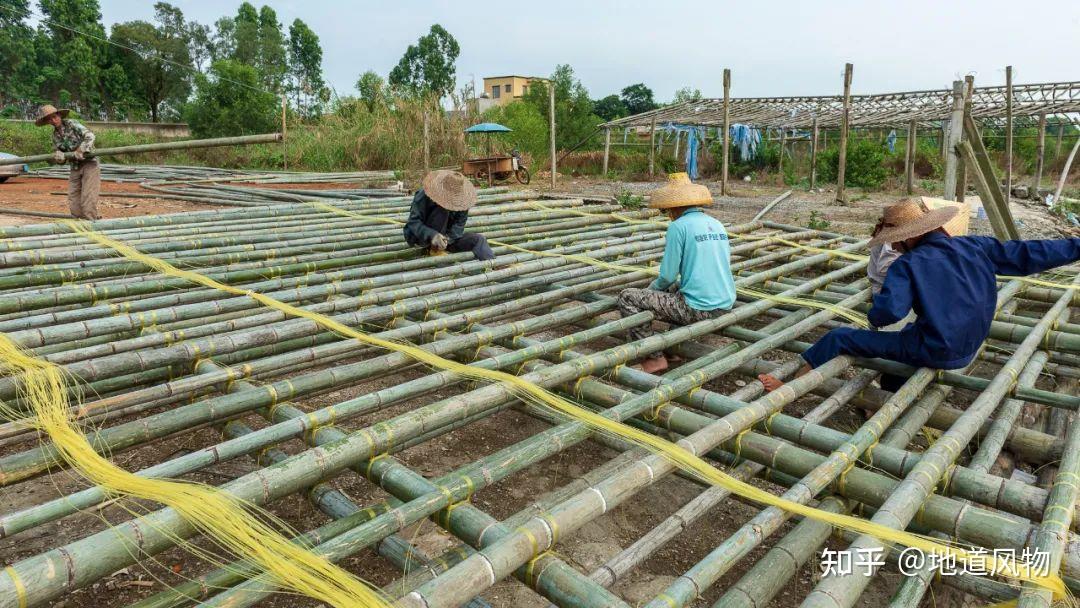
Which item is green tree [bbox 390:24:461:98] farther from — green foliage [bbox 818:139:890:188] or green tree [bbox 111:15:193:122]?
green foliage [bbox 818:139:890:188]

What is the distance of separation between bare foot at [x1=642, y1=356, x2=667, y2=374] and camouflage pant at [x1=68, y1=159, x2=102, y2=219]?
5.88 meters

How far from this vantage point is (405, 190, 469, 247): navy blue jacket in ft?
13.8

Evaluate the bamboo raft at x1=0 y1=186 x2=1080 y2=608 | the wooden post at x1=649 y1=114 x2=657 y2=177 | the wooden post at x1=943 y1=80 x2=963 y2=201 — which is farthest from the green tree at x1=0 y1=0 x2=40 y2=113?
the wooden post at x1=943 y1=80 x2=963 y2=201

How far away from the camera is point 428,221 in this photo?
168 inches

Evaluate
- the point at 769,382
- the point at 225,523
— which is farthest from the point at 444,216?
the point at 225,523

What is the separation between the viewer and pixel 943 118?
1339 cm

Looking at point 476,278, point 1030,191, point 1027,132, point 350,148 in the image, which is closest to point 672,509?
point 476,278

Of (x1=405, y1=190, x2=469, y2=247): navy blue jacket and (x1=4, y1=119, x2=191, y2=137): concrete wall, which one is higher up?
(x1=4, y1=119, x2=191, y2=137): concrete wall

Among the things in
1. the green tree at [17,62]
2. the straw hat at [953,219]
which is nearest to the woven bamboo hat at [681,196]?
the straw hat at [953,219]

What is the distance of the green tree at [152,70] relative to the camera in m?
27.4

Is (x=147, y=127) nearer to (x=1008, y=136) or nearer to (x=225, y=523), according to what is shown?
(x=1008, y=136)

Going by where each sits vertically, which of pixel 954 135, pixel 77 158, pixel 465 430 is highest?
pixel 954 135

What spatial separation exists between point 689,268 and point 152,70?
101 ft

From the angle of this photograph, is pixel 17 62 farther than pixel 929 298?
Yes
